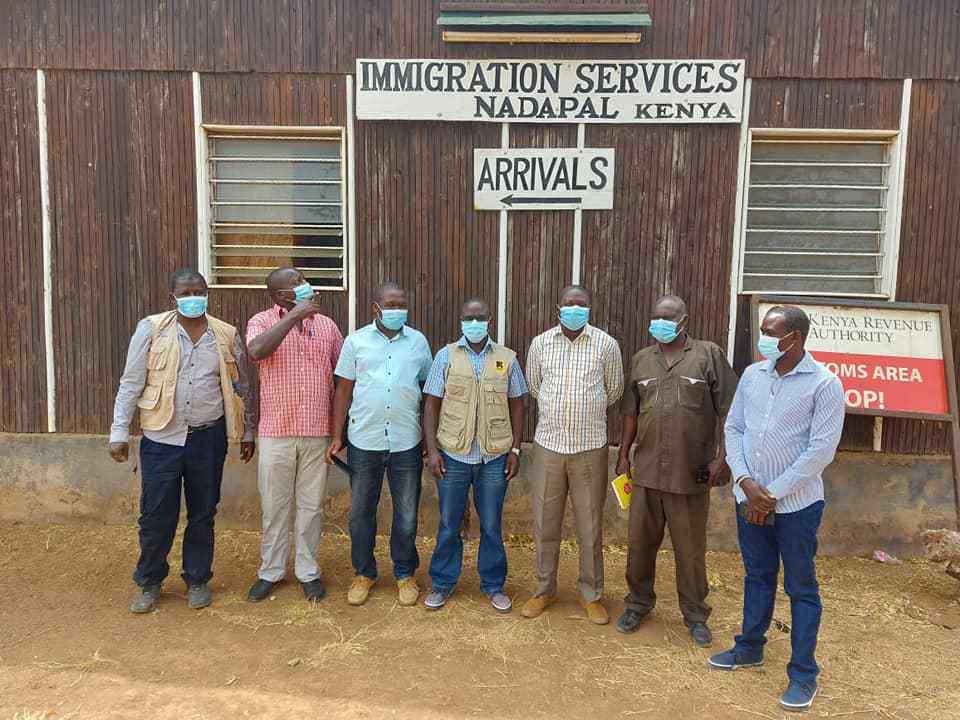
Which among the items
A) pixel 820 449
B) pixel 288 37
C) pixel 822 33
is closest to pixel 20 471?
pixel 288 37

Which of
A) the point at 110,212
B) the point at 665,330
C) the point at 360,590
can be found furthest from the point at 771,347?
the point at 110,212

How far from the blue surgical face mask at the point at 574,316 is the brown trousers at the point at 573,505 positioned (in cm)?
73

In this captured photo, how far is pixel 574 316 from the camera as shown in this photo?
3.95m

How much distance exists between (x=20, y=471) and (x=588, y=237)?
189 inches

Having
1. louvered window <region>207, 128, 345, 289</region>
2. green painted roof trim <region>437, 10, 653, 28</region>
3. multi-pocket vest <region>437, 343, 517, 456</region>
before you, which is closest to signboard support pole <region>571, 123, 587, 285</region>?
green painted roof trim <region>437, 10, 653, 28</region>

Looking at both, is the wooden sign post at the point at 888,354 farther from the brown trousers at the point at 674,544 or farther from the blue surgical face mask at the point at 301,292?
the blue surgical face mask at the point at 301,292

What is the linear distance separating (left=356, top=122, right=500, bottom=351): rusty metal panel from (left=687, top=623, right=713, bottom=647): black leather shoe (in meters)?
2.59

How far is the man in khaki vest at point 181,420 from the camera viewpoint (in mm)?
4020

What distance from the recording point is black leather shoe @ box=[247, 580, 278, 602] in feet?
14.0

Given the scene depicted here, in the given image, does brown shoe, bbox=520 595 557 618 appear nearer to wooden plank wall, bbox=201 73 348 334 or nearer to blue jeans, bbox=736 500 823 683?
blue jeans, bbox=736 500 823 683

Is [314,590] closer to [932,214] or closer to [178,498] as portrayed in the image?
[178,498]

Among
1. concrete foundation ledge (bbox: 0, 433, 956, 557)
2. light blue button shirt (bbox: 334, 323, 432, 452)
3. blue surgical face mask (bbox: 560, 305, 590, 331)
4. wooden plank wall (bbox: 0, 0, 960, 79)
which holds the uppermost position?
wooden plank wall (bbox: 0, 0, 960, 79)

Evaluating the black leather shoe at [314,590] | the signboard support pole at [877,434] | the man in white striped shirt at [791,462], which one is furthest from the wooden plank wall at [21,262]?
the signboard support pole at [877,434]

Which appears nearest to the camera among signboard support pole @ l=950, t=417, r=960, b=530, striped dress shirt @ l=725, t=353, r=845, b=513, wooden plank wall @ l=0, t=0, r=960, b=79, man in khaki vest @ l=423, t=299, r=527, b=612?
striped dress shirt @ l=725, t=353, r=845, b=513
